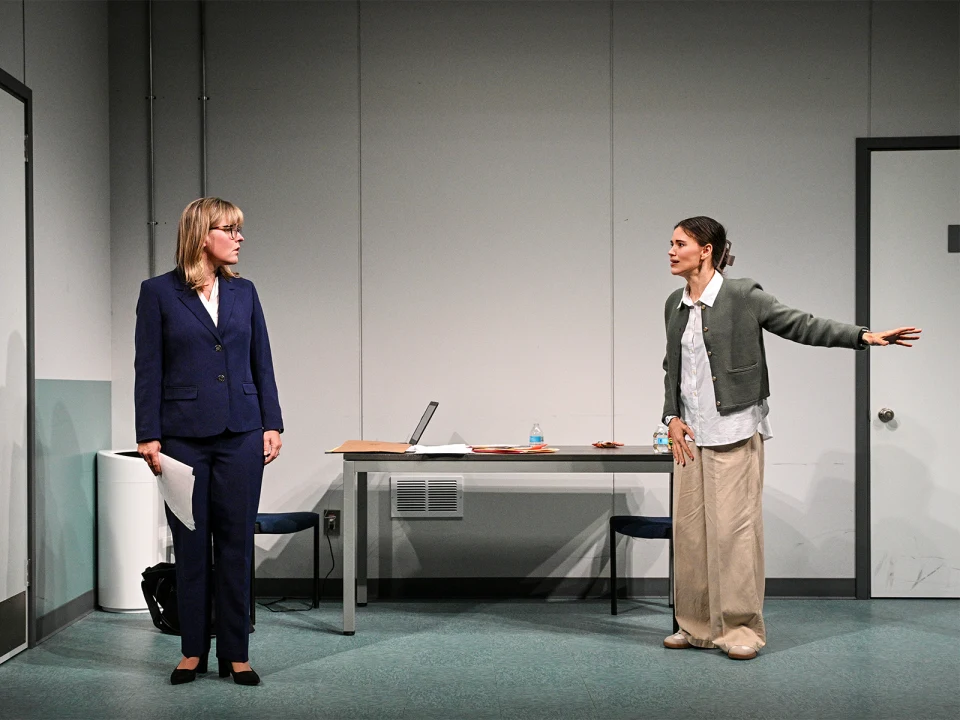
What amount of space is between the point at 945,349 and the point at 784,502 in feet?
3.68

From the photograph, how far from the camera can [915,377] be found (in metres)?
4.76

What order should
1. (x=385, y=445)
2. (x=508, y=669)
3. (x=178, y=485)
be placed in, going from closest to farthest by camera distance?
(x=178, y=485) → (x=508, y=669) → (x=385, y=445)

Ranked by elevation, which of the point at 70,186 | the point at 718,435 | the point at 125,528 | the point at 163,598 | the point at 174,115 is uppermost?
the point at 174,115

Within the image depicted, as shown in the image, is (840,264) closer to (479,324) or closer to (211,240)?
(479,324)

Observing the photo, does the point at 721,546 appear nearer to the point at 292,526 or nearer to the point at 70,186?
the point at 292,526

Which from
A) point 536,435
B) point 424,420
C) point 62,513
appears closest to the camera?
point 62,513

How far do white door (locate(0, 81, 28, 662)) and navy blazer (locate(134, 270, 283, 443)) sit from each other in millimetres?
796

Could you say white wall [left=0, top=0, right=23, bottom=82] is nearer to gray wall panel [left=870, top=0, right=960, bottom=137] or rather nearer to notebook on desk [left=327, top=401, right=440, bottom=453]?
notebook on desk [left=327, top=401, right=440, bottom=453]

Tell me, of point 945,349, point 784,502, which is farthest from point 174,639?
point 945,349

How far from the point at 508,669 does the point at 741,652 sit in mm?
907

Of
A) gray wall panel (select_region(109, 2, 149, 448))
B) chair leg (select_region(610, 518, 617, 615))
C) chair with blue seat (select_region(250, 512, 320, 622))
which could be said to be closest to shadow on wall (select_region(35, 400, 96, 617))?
gray wall panel (select_region(109, 2, 149, 448))

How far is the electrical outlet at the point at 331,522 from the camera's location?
475 cm

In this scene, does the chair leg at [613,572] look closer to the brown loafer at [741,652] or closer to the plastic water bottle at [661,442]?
the plastic water bottle at [661,442]

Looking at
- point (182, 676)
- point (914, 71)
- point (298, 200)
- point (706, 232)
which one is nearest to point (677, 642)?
point (706, 232)
